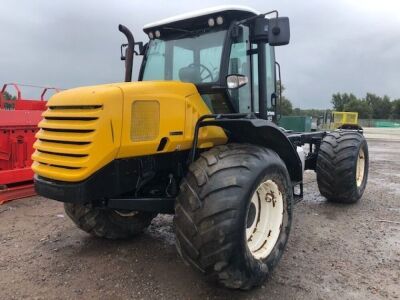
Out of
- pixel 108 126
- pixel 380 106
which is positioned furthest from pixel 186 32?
pixel 380 106

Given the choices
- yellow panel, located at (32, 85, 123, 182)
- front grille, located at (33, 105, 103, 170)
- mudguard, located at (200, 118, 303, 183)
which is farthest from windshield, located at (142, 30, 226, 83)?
front grille, located at (33, 105, 103, 170)

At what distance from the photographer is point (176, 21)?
436 cm

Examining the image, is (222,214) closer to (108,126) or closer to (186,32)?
(108,126)

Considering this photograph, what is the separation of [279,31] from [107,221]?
2654 mm

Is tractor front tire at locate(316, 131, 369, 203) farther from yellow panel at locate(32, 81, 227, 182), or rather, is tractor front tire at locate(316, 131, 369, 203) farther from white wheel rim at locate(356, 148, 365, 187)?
yellow panel at locate(32, 81, 227, 182)

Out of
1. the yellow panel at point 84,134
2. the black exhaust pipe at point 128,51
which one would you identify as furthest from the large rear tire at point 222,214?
the black exhaust pipe at point 128,51

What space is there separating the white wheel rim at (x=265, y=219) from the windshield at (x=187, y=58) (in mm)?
1187

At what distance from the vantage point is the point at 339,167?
6.29 meters

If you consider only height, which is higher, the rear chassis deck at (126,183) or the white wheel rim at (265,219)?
the rear chassis deck at (126,183)

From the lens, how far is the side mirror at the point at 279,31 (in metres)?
3.96

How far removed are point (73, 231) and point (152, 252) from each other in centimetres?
130

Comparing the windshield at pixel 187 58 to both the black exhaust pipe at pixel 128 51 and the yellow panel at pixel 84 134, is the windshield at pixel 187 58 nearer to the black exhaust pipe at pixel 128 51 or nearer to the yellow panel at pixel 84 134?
the black exhaust pipe at pixel 128 51

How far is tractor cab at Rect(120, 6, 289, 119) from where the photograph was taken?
4055 millimetres

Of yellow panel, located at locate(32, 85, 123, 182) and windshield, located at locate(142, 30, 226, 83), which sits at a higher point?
windshield, located at locate(142, 30, 226, 83)
